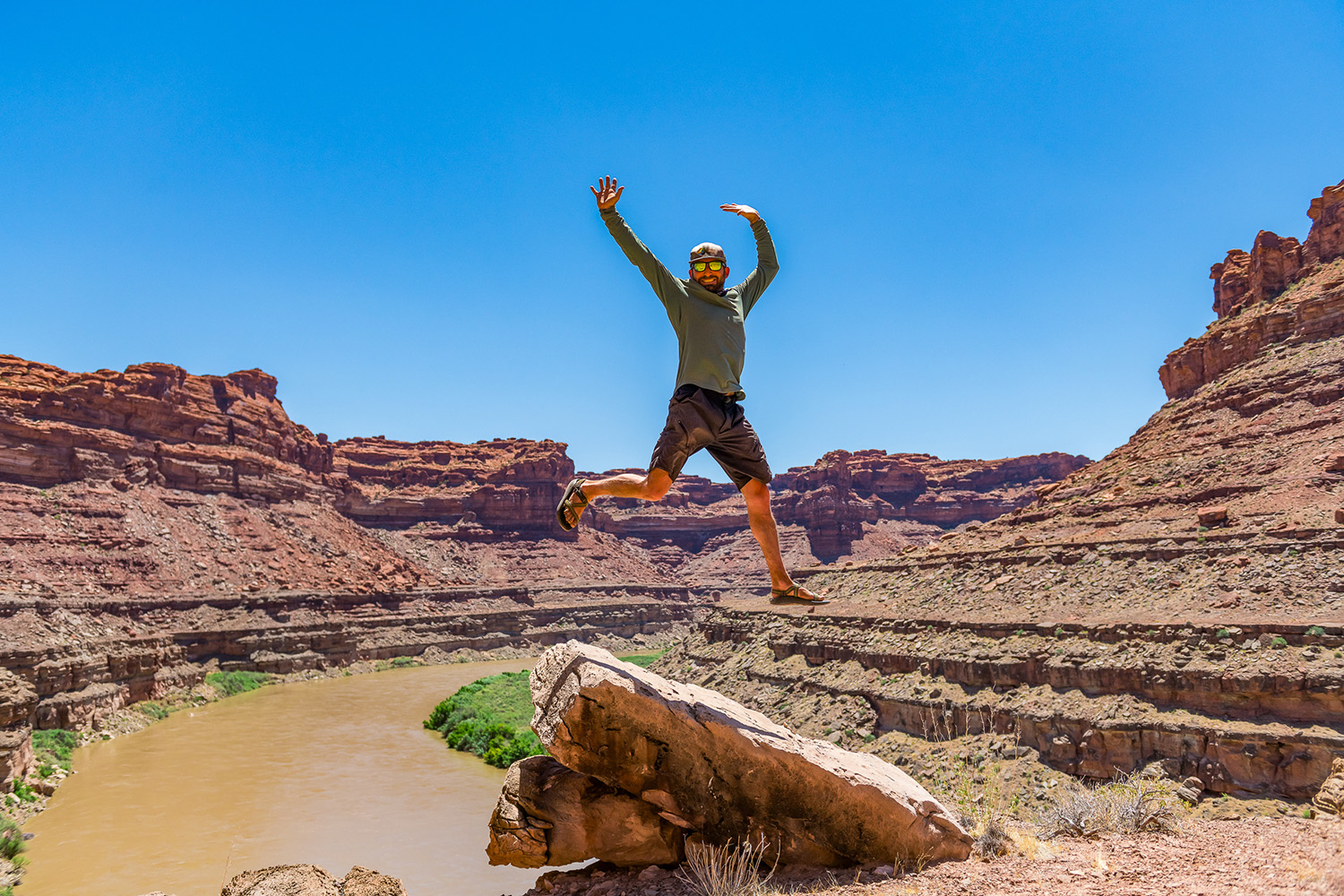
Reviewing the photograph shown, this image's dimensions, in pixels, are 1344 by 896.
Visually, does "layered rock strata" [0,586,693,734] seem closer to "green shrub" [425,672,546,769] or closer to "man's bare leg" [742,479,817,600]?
"green shrub" [425,672,546,769]

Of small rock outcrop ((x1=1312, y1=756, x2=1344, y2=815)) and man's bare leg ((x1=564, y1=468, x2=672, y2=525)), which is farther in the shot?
small rock outcrop ((x1=1312, y1=756, x2=1344, y2=815))

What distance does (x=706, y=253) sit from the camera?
600 cm

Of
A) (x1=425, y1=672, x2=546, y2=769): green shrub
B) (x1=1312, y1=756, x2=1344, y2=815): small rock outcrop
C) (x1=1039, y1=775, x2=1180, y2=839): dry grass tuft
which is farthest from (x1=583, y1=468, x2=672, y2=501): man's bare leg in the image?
(x1=425, y1=672, x2=546, y2=769): green shrub

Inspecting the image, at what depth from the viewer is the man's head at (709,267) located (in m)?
5.93

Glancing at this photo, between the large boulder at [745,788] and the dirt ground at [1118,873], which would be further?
the large boulder at [745,788]

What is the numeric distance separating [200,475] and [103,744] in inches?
1687

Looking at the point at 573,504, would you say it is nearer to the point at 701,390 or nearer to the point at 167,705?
the point at 701,390

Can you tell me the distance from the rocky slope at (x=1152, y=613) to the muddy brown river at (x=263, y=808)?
33.5 ft

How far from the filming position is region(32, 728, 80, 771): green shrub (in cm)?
2447

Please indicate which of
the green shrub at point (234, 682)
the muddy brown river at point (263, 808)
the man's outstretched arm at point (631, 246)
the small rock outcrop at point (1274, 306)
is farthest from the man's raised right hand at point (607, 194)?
the green shrub at point (234, 682)

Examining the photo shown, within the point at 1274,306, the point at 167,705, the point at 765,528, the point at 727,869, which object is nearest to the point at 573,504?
the point at 765,528

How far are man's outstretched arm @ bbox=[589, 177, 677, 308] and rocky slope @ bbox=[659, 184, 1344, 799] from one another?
10.0 meters

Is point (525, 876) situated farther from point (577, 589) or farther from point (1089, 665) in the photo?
point (577, 589)

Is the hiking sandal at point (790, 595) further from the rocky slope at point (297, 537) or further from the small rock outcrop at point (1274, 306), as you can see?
the small rock outcrop at point (1274, 306)
